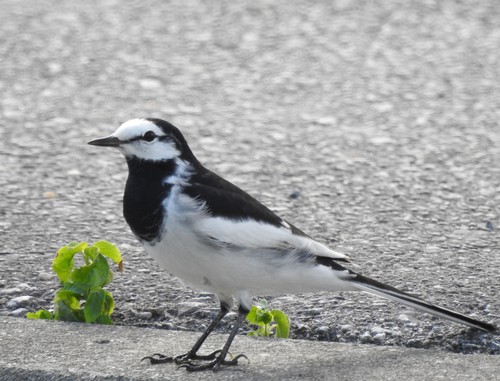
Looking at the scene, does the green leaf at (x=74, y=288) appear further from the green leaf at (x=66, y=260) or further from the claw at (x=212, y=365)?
the claw at (x=212, y=365)

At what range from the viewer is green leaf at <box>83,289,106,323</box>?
4.62 metres

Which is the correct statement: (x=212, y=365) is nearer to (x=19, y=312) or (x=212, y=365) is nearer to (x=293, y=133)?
(x=19, y=312)

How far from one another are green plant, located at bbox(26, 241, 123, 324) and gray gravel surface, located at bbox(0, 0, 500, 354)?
5.7 inches

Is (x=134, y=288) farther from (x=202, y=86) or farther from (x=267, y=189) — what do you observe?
(x=202, y=86)

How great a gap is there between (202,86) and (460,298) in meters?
3.95

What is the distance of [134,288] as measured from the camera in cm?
505

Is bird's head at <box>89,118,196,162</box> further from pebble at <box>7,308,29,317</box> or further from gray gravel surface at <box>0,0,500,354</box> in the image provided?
pebble at <box>7,308,29,317</box>

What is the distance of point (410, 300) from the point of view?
4.43 metres

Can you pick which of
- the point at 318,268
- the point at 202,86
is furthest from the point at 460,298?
the point at 202,86

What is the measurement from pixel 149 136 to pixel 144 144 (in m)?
0.04

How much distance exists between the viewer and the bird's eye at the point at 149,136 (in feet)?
14.7

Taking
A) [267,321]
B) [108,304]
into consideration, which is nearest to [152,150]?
[108,304]

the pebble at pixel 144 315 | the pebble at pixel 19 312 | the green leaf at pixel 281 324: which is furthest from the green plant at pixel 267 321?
the pebble at pixel 19 312

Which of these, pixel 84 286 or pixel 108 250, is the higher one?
pixel 108 250
